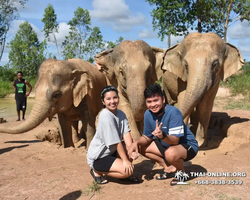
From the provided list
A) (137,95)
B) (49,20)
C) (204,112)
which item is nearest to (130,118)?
(137,95)

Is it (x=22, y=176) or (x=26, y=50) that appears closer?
(x=22, y=176)

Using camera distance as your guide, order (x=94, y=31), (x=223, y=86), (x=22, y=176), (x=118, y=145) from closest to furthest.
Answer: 1. (x=118, y=145)
2. (x=22, y=176)
3. (x=223, y=86)
4. (x=94, y=31)

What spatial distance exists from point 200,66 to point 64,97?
2.63m

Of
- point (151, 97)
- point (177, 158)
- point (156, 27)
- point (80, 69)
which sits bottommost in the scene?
point (177, 158)

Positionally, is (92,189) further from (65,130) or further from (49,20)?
(49,20)

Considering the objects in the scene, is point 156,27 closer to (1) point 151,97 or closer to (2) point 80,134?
(2) point 80,134

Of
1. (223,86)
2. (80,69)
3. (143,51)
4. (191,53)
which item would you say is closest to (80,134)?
(80,69)

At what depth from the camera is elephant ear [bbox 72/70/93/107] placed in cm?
545

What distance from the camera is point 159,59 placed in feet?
19.5

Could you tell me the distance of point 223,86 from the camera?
48.4 feet

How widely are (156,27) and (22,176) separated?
13.7 m

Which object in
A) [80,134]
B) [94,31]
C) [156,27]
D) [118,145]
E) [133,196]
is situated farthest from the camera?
[94,31]

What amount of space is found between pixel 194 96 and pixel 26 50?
29285 mm

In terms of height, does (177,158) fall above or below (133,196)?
above
